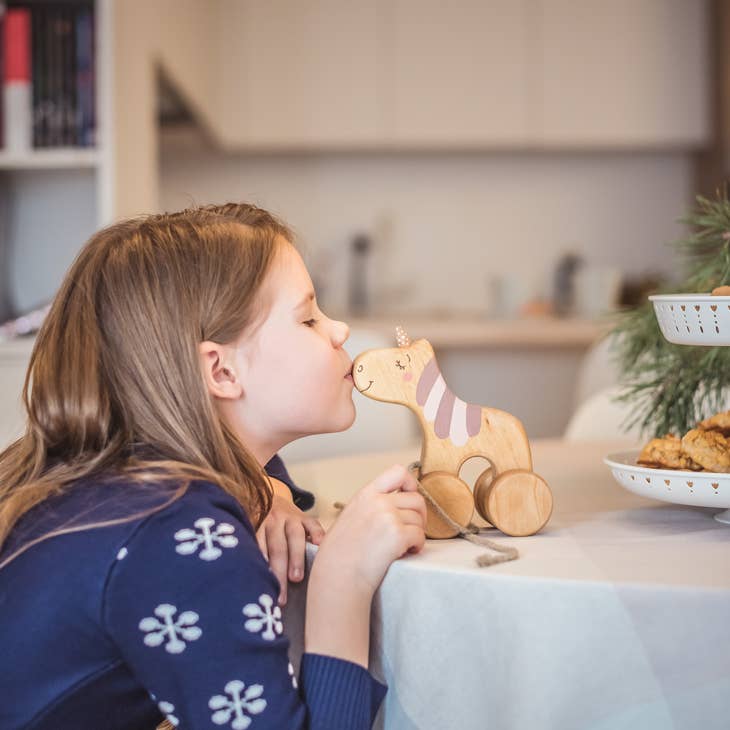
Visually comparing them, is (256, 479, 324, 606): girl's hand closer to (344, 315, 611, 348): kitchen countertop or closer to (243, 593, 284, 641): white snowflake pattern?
(243, 593, 284, 641): white snowflake pattern

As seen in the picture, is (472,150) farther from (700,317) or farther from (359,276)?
(700,317)

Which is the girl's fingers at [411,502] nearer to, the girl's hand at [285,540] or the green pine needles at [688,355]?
the girl's hand at [285,540]

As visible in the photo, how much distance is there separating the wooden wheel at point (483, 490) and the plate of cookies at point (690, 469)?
0.12 metres

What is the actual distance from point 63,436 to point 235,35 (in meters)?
3.06

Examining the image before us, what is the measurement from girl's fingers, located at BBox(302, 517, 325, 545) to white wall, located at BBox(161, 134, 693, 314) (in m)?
3.07

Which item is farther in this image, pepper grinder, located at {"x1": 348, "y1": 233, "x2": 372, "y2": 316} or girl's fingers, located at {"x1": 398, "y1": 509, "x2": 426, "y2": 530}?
pepper grinder, located at {"x1": 348, "y1": 233, "x2": 372, "y2": 316}

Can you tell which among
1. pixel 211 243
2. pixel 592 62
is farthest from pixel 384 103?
pixel 211 243

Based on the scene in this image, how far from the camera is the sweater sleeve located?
713mm

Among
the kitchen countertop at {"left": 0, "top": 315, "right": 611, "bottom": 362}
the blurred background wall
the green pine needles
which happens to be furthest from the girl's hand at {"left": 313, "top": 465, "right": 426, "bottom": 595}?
the kitchen countertop at {"left": 0, "top": 315, "right": 611, "bottom": 362}

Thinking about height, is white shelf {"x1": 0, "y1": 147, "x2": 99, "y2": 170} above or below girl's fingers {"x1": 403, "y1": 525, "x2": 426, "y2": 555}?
above

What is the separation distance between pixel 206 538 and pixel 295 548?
135 millimetres

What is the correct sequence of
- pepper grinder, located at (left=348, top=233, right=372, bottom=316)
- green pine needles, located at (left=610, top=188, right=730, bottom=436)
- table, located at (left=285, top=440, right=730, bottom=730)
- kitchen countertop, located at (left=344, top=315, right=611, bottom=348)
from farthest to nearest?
pepper grinder, located at (left=348, top=233, right=372, bottom=316), kitchen countertop, located at (left=344, top=315, right=611, bottom=348), green pine needles, located at (left=610, top=188, right=730, bottom=436), table, located at (left=285, top=440, right=730, bottom=730)

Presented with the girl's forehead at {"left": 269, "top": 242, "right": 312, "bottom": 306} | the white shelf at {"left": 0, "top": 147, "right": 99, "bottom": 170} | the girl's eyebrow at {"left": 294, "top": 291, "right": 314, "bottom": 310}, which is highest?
the white shelf at {"left": 0, "top": 147, "right": 99, "bottom": 170}

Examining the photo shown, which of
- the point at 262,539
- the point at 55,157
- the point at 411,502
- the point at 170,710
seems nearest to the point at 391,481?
the point at 411,502
